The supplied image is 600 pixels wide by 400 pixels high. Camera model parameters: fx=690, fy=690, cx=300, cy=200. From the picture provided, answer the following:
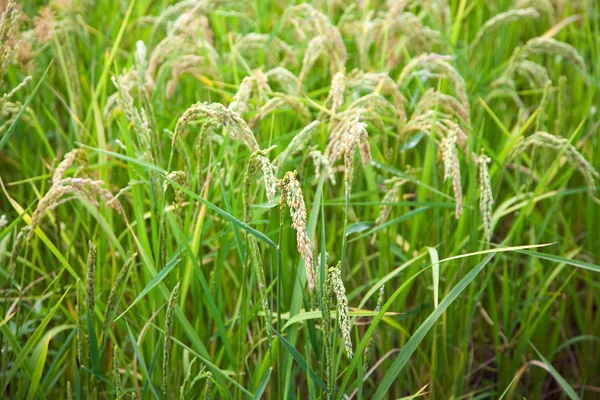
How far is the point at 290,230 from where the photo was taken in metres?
2.03

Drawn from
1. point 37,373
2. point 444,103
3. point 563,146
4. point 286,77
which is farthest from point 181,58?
point 563,146

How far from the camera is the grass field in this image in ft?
→ 5.29

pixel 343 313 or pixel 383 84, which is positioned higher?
pixel 383 84

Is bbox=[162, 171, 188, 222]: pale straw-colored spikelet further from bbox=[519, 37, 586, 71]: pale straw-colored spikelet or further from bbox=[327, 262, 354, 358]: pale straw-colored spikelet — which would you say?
bbox=[519, 37, 586, 71]: pale straw-colored spikelet

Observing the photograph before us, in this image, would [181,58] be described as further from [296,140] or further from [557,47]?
[557,47]

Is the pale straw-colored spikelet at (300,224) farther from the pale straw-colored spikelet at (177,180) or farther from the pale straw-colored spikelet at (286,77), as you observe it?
the pale straw-colored spikelet at (286,77)

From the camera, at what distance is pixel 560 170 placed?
2.67 m

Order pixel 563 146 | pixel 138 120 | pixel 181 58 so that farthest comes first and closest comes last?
pixel 181 58 < pixel 563 146 < pixel 138 120

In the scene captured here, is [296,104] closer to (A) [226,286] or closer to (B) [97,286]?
(A) [226,286]

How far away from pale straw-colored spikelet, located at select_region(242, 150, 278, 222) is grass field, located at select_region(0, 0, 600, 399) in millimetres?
11

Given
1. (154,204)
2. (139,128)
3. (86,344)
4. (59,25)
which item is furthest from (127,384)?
(59,25)

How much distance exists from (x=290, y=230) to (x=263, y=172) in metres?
0.62

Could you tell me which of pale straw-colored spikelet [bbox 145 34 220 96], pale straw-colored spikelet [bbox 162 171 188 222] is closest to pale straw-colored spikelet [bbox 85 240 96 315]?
pale straw-colored spikelet [bbox 162 171 188 222]

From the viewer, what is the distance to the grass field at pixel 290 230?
5.29ft
